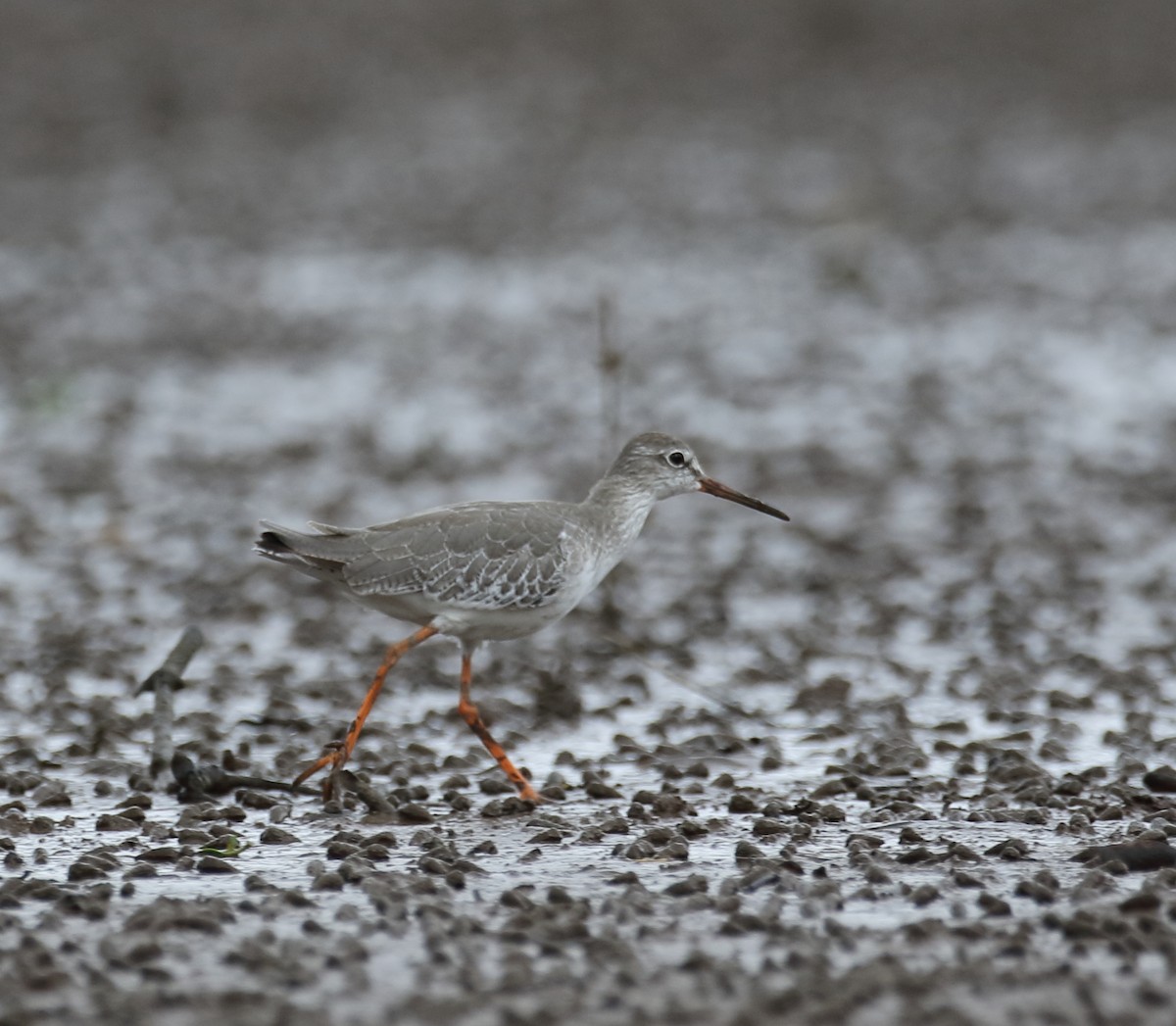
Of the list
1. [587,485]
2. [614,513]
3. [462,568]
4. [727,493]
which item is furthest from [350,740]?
[587,485]

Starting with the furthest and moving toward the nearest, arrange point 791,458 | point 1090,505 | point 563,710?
point 791,458, point 1090,505, point 563,710

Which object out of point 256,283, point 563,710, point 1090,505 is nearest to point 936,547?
point 1090,505

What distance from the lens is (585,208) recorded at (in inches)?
1199

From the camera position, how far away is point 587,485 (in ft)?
54.5

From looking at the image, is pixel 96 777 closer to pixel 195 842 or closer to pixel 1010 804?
pixel 195 842

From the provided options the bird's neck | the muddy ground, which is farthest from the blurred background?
the bird's neck

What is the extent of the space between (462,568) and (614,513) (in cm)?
109

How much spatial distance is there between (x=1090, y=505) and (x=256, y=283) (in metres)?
13.4

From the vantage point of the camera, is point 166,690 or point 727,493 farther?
point 727,493

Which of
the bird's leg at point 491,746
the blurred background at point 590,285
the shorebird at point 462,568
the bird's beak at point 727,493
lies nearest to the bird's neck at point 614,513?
the shorebird at point 462,568

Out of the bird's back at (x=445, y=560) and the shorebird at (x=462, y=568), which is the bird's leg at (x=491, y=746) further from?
the bird's back at (x=445, y=560)

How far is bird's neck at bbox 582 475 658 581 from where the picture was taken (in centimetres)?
993

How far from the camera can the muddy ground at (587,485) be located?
6.77 m

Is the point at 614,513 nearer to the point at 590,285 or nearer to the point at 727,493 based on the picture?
the point at 727,493
